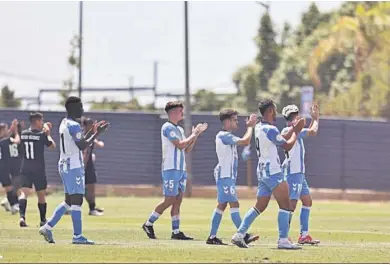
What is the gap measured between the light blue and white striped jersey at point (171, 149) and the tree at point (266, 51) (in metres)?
44.2

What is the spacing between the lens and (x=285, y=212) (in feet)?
54.8

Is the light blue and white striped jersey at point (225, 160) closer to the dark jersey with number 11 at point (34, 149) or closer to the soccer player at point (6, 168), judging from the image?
the dark jersey with number 11 at point (34, 149)

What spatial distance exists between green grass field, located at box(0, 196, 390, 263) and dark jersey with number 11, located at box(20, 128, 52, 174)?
47.1 inches

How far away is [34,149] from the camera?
21.8m

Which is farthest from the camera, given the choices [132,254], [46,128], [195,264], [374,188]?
[374,188]

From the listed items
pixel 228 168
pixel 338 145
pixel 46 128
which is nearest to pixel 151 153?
pixel 338 145

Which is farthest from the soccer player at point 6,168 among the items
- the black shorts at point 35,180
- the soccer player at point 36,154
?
the soccer player at point 36,154

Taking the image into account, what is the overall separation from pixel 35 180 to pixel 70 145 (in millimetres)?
4634

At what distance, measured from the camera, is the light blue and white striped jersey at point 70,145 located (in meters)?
17.3

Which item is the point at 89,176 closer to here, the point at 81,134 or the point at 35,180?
the point at 35,180

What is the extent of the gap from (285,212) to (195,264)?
3.03m

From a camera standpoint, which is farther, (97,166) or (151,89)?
(151,89)

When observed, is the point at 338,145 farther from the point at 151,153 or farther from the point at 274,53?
the point at 274,53

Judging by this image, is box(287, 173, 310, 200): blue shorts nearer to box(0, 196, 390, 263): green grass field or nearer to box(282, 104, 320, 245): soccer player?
box(282, 104, 320, 245): soccer player
